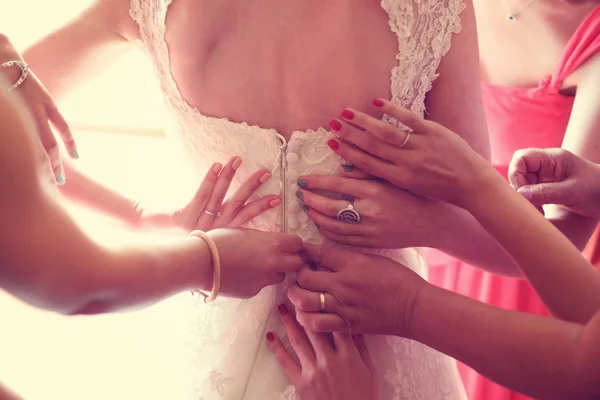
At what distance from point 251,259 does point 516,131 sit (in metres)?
1.18

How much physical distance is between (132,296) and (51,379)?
115cm

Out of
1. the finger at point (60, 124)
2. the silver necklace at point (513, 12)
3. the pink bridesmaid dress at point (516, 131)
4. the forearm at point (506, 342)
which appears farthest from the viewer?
the silver necklace at point (513, 12)

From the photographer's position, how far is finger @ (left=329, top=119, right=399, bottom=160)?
36.8 inches

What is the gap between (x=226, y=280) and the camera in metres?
0.88

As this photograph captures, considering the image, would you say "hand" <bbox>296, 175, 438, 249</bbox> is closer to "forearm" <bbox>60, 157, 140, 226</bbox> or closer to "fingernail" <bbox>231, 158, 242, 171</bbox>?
"fingernail" <bbox>231, 158, 242, 171</bbox>

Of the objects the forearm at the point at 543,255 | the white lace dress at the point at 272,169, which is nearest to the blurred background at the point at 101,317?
the white lace dress at the point at 272,169

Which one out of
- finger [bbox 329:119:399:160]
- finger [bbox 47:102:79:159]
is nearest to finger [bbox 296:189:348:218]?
finger [bbox 329:119:399:160]

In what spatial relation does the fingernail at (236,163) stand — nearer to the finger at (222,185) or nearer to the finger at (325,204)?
the finger at (222,185)

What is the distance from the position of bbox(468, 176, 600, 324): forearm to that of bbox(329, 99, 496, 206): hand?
4 cm

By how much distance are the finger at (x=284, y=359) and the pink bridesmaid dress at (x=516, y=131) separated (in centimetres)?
90

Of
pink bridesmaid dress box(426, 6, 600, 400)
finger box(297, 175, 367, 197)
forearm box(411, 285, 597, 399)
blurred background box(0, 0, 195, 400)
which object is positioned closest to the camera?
forearm box(411, 285, 597, 399)

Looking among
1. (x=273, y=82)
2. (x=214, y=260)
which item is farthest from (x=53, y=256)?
(x=273, y=82)

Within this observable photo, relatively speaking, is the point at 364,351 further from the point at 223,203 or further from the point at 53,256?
the point at 53,256

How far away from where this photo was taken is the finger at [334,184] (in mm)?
966
